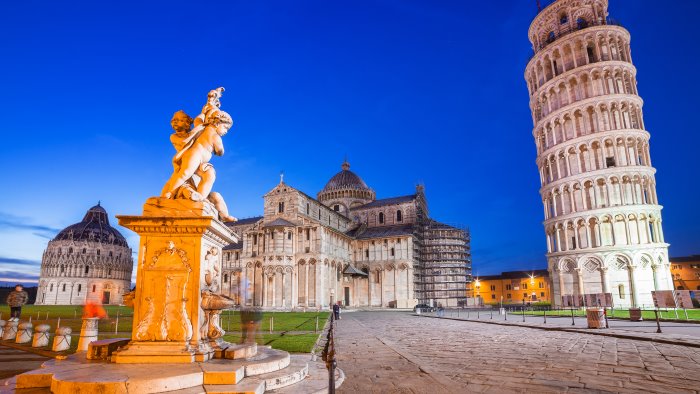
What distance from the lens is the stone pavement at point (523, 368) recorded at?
16.8 feet

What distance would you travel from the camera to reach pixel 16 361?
752cm

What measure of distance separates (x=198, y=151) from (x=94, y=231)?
113m

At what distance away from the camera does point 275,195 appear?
4778 cm

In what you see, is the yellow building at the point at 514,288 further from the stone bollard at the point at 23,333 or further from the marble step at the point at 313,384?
the marble step at the point at 313,384

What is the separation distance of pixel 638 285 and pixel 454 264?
25638 millimetres

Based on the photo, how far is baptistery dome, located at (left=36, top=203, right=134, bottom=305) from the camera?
304 feet

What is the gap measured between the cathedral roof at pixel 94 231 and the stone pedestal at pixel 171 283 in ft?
365

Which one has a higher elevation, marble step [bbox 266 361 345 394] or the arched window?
the arched window

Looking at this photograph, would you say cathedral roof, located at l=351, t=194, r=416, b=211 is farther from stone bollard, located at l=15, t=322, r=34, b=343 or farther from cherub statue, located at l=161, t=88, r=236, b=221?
cherub statue, located at l=161, t=88, r=236, b=221

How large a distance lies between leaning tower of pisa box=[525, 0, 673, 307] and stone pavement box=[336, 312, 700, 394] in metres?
29.2

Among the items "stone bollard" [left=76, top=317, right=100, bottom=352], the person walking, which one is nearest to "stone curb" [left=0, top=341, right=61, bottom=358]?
"stone bollard" [left=76, top=317, right=100, bottom=352]

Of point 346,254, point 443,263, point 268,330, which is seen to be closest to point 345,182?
point 346,254

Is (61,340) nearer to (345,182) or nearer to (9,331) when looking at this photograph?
(9,331)

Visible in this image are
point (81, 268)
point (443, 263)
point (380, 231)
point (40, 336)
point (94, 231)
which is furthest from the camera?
point (94, 231)
